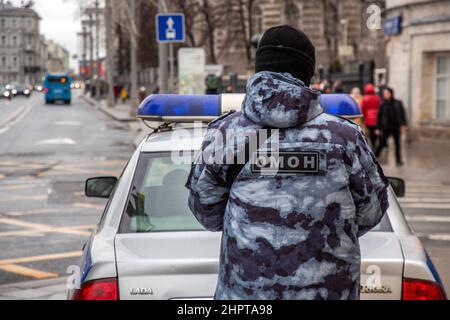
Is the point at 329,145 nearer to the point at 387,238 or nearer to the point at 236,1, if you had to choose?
the point at 387,238

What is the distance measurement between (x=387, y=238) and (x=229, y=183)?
53.3 inches

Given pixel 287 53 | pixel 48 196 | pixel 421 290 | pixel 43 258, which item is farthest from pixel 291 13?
pixel 287 53

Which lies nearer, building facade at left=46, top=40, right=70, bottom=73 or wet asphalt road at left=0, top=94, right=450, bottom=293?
wet asphalt road at left=0, top=94, right=450, bottom=293

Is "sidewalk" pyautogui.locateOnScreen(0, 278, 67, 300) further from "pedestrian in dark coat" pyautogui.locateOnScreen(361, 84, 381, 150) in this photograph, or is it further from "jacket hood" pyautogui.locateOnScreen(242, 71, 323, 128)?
"pedestrian in dark coat" pyautogui.locateOnScreen(361, 84, 381, 150)

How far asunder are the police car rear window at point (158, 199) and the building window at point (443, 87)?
25.0m

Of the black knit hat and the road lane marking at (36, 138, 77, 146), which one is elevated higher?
the black knit hat

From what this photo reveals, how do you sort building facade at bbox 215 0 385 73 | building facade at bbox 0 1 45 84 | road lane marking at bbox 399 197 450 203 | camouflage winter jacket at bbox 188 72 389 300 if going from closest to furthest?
camouflage winter jacket at bbox 188 72 389 300, road lane marking at bbox 399 197 450 203, building facade at bbox 0 1 45 84, building facade at bbox 215 0 385 73

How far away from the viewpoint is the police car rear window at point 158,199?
15.1 ft

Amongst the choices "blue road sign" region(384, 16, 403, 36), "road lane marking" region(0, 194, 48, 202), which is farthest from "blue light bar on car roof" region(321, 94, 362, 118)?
"blue road sign" region(384, 16, 403, 36)

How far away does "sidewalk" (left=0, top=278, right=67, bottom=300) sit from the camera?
25.8 ft

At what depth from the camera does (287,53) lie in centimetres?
319

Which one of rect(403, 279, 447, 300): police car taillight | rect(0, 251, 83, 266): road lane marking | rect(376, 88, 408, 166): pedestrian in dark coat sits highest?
rect(403, 279, 447, 300): police car taillight

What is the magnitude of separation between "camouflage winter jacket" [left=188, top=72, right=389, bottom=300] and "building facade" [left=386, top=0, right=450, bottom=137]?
85.4ft
